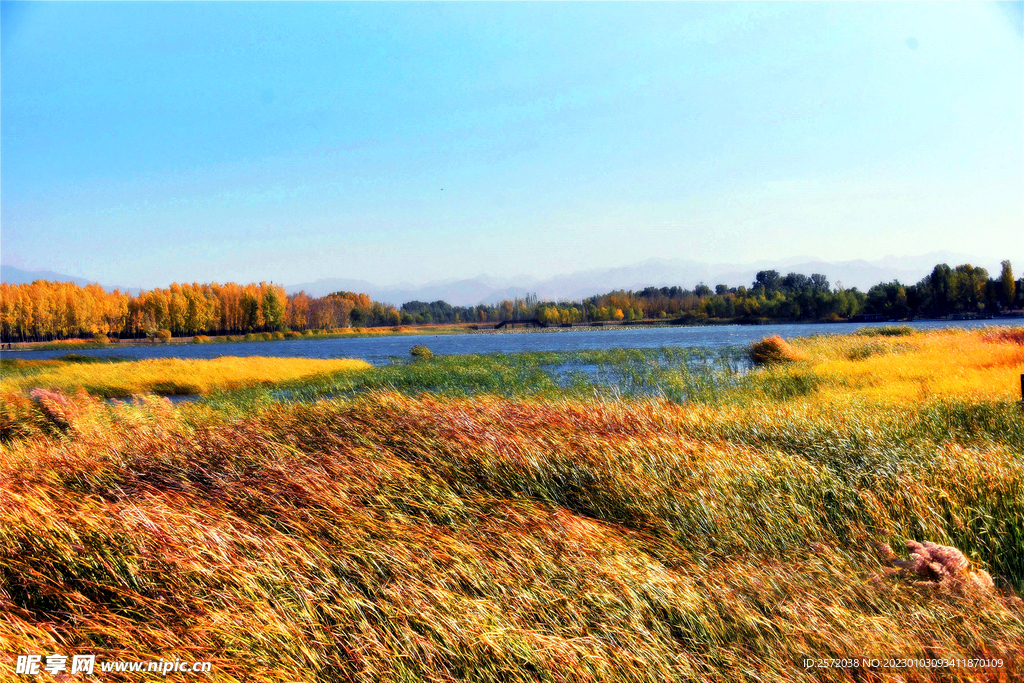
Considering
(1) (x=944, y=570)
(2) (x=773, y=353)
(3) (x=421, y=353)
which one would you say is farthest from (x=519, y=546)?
(3) (x=421, y=353)

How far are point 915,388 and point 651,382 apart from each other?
327 inches

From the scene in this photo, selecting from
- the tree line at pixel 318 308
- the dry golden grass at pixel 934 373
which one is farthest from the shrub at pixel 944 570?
the tree line at pixel 318 308

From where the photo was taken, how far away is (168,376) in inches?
1086

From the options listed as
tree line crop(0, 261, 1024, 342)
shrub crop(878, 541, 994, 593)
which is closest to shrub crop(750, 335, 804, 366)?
shrub crop(878, 541, 994, 593)

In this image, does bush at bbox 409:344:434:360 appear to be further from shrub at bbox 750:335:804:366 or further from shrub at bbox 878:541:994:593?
shrub at bbox 878:541:994:593

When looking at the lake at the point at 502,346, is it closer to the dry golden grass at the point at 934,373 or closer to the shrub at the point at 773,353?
the shrub at the point at 773,353

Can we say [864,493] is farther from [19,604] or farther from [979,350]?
[979,350]

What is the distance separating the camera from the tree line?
8906 cm

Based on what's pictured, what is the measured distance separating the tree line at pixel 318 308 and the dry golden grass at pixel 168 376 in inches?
3034

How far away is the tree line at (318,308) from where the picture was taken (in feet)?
292

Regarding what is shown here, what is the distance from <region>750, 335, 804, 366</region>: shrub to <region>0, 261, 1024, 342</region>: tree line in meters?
75.6

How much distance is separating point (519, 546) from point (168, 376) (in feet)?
94.0

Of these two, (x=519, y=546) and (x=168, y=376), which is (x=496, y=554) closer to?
(x=519, y=546)

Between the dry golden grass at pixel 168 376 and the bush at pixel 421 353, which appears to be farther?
the bush at pixel 421 353
